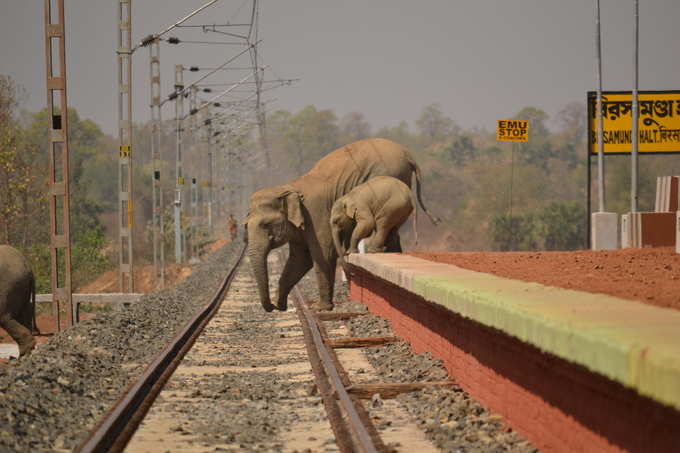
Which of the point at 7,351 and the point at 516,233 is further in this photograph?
the point at 516,233

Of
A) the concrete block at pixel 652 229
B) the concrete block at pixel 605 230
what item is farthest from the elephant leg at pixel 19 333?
the concrete block at pixel 605 230

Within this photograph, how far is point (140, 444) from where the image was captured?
8023 mm

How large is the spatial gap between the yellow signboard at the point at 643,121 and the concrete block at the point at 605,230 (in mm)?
4115

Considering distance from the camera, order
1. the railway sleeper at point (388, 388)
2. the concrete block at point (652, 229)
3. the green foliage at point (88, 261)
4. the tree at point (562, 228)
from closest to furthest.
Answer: the railway sleeper at point (388, 388), the concrete block at point (652, 229), the green foliage at point (88, 261), the tree at point (562, 228)

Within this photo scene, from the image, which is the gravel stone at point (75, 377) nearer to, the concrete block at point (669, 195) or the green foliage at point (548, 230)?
the concrete block at point (669, 195)

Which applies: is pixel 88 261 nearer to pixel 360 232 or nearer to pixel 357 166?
pixel 357 166

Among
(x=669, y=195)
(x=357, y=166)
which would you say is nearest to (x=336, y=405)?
(x=357, y=166)

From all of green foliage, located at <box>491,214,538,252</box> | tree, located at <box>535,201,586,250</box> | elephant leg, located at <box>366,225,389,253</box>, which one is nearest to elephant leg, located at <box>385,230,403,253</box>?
elephant leg, located at <box>366,225,389,253</box>

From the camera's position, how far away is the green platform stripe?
15.9ft

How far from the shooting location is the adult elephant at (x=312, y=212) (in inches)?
747

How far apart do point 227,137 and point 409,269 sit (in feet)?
234

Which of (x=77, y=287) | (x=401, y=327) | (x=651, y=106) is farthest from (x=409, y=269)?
(x=77, y=287)

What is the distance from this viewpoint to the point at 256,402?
32.7 feet

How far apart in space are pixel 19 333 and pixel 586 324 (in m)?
13.1
